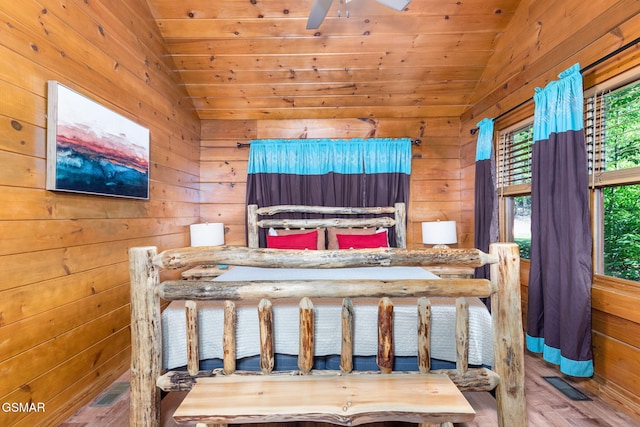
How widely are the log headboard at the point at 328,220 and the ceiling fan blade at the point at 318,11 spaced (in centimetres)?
180

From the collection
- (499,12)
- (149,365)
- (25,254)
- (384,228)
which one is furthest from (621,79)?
(25,254)

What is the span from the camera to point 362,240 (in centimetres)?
309

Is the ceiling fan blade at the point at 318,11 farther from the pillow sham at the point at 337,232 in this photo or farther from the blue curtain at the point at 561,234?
the pillow sham at the point at 337,232

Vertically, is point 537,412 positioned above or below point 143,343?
below

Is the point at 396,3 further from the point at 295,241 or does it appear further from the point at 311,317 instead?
the point at 295,241

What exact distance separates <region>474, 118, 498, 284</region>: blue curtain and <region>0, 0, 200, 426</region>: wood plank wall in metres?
3.06

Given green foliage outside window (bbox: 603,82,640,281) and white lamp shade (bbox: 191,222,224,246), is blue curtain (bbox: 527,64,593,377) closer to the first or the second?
green foliage outside window (bbox: 603,82,640,281)

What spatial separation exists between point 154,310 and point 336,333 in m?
0.83

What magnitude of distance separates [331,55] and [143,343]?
2.82 metres

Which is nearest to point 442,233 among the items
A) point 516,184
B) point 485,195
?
point 485,195

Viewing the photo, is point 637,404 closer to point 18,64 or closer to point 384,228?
point 384,228

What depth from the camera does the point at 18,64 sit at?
150 centimetres

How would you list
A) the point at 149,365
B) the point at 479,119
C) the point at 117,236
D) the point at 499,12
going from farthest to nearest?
the point at 479,119
the point at 499,12
the point at 117,236
the point at 149,365

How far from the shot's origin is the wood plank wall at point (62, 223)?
146cm
